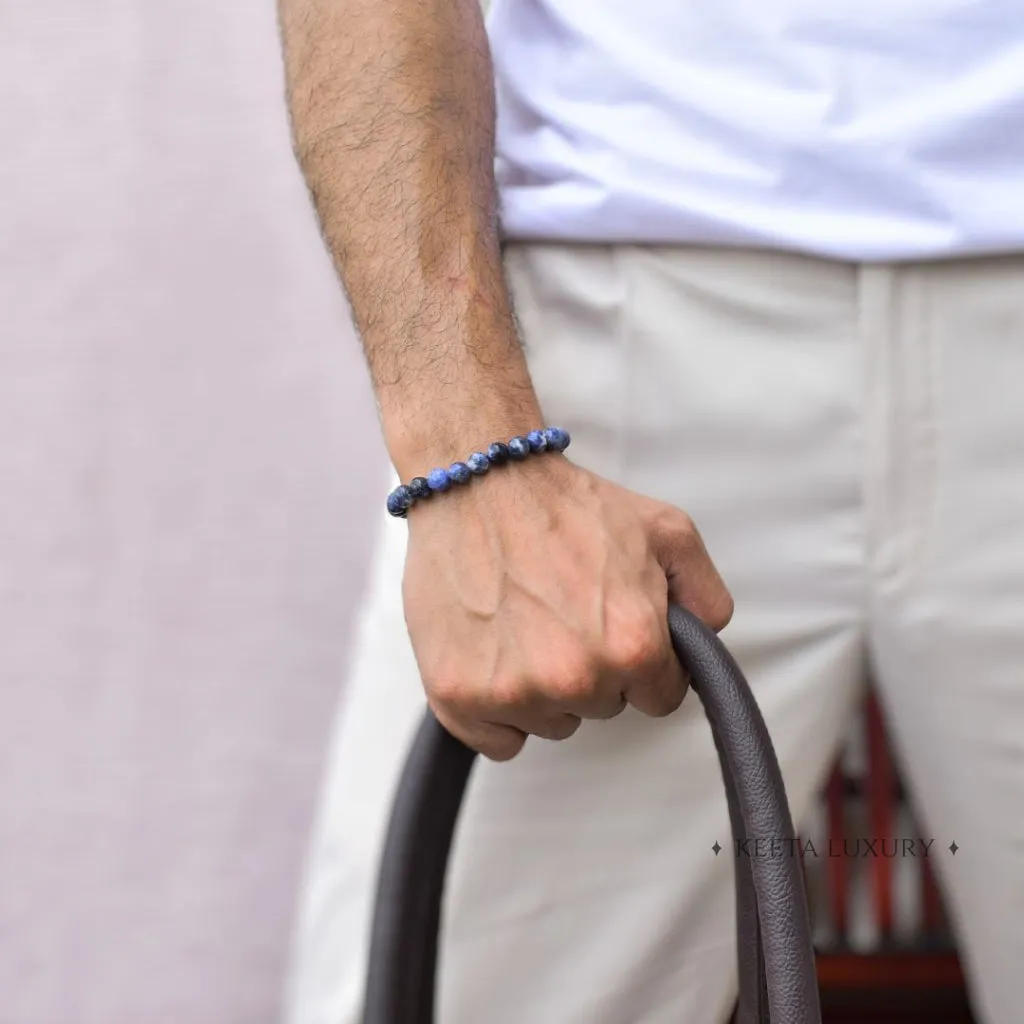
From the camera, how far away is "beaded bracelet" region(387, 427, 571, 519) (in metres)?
0.54

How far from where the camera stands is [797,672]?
0.65 metres

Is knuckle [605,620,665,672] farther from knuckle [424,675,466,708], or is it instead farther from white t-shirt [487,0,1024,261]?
white t-shirt [487,0,1024,261]

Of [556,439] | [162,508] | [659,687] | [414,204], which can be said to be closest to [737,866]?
[659,687]

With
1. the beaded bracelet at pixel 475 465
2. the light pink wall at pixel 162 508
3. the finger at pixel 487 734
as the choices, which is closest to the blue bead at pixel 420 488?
the beaded bracelet at pixel 475 465

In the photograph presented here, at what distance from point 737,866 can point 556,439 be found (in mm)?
217

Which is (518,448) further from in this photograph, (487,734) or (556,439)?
(487,734)

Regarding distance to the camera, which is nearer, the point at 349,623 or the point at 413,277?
the point at 413,277

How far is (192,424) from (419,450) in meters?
0.74

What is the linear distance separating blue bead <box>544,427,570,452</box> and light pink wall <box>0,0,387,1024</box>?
735 millimetres

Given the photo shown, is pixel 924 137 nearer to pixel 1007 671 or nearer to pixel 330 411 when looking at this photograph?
pixel 1007 671

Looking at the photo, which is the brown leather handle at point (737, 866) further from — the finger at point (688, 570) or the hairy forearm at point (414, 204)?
the hairy forearm at point (414, 204)

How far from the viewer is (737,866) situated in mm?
538

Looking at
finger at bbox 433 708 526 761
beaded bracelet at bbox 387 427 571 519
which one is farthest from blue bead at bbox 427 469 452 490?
finger at bbox 433 708 526 761

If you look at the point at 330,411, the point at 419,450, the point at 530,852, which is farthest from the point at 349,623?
the point at 419,450
